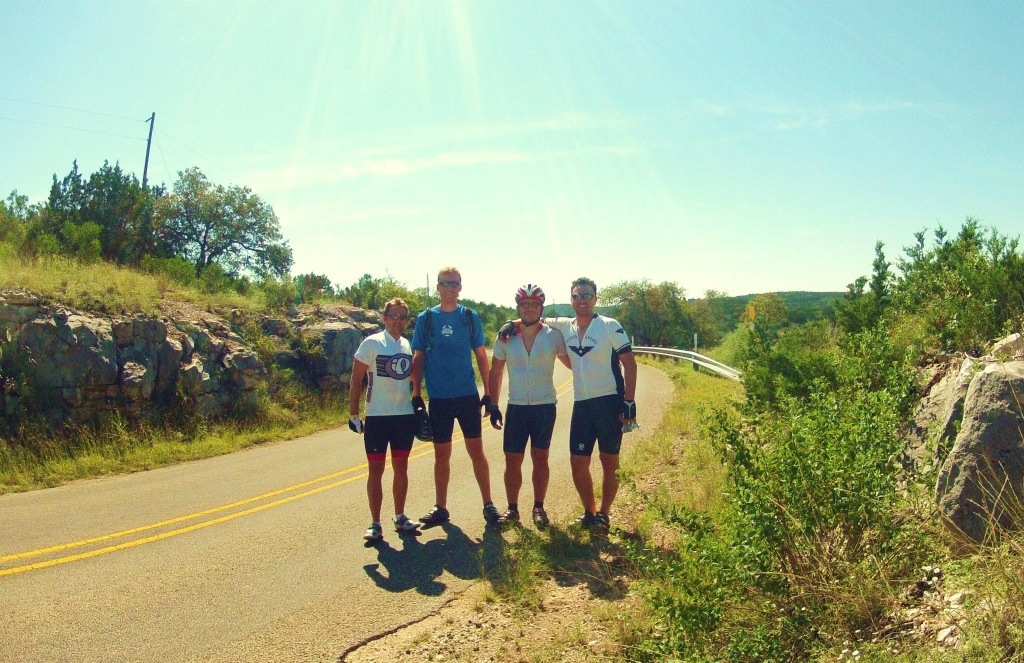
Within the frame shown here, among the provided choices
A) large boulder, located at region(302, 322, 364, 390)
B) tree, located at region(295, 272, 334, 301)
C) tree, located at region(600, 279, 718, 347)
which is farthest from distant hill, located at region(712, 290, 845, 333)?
large boulder, located at region(302, 322, 364, 390)

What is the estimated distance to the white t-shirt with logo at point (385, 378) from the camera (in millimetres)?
6242

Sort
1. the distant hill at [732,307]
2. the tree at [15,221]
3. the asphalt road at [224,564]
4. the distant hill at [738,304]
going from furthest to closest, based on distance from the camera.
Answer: the distant hill at [738,304]
the distant hill at [732,307]
the tree at [15,221]
the asphalt road at [224,564]

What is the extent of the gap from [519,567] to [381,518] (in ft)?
7.12

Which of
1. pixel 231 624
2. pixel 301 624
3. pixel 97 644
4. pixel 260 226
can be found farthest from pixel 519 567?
pixel 260 226

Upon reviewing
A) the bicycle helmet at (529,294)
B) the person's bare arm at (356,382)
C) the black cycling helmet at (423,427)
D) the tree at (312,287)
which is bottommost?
the black cycling helmet at (423,427)

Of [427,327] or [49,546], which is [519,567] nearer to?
[427,327]

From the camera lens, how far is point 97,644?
13.8 ft

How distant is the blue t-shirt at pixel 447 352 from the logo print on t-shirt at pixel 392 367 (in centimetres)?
29

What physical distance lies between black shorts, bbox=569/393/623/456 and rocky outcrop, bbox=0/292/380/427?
8.69m

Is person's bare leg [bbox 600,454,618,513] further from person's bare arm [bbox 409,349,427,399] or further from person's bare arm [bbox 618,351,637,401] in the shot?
person's bare arm [bbox 409,349,427,399]

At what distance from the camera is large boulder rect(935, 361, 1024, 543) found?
3551 mm

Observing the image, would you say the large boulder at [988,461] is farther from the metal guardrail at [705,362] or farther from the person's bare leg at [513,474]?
the metal guardrail at [705,362]

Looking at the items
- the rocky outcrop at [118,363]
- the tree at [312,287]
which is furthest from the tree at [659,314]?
the rocky outcrop at [118,363]

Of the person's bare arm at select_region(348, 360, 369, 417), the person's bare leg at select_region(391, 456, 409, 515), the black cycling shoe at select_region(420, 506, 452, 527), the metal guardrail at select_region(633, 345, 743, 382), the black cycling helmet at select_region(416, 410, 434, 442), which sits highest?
the person's bare arm at select_region(348, 360, 369, 417)
